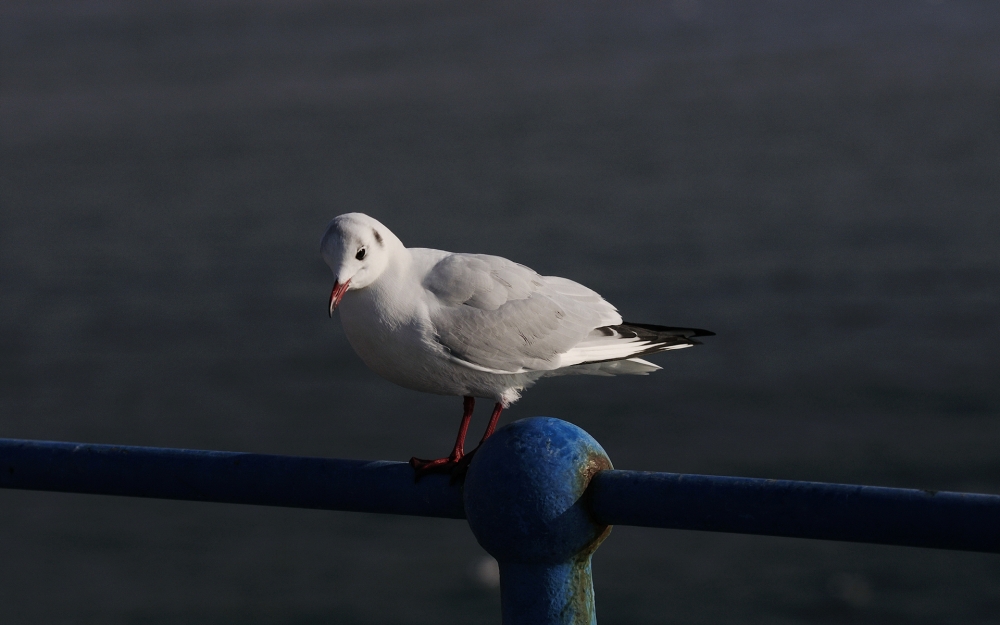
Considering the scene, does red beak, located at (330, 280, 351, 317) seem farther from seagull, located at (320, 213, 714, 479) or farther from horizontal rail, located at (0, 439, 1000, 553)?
horizontal rail, located at (0, 439, 1000, 553)

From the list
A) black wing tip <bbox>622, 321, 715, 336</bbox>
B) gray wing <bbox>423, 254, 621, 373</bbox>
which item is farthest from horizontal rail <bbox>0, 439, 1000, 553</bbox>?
black wing tip <bbox>622, 321, 715, 336</bbox>

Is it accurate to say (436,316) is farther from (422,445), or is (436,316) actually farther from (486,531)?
(422,445)

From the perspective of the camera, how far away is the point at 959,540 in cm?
196

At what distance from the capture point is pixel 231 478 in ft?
8.16

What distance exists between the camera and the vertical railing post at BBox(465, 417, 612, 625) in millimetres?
2213

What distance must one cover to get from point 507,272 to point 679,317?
1151cm

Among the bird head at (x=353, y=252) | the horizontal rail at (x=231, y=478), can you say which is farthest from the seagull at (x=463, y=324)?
the horizontal rail at (x=231, y=478)

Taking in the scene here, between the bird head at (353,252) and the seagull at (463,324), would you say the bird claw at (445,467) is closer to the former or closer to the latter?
the seagull at (463,324)

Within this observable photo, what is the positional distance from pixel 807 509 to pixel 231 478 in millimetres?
1133

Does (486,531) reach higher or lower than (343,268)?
lower

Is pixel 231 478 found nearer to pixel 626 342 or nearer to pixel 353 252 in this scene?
pixel 353 252

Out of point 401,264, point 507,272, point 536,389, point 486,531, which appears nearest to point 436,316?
point 401,264

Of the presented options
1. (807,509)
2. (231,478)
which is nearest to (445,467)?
(231,478)

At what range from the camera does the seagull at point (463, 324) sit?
302cm
